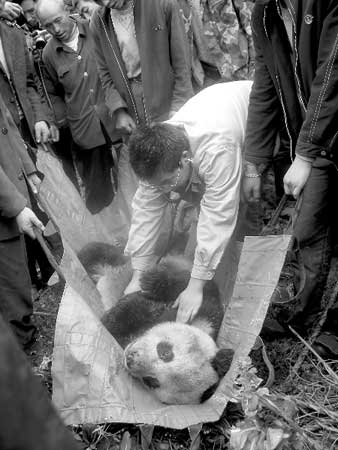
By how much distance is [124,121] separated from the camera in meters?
3.68

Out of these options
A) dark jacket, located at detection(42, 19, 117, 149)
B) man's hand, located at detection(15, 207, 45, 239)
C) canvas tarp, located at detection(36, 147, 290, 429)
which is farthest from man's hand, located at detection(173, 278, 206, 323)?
dark jacket, located at detection(42, 19, 117, 149)

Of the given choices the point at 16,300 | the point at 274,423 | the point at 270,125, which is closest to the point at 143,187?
the point at 270,125

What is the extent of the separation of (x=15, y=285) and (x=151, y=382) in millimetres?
989

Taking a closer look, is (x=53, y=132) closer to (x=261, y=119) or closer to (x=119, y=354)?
(x=261, y=119)

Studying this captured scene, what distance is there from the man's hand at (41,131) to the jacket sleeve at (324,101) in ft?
6.95

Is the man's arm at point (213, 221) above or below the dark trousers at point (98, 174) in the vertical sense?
above

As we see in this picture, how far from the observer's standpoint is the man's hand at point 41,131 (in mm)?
3721

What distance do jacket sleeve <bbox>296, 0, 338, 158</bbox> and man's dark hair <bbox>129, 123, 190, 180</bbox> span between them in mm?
571

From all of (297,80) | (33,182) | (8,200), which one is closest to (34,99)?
(33,182)

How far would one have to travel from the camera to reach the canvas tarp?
2086 mm

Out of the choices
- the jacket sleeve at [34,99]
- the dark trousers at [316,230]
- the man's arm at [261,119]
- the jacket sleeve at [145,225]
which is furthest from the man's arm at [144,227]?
the jacket sleeve at [34,99]

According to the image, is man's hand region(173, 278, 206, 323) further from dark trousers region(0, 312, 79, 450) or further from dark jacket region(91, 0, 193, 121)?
dark trousers region(0, 312, 79, 450)

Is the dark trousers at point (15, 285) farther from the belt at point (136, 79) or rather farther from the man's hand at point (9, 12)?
the man's hand at point (9, 12)

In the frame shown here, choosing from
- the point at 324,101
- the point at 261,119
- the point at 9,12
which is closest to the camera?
the point at 324,101
